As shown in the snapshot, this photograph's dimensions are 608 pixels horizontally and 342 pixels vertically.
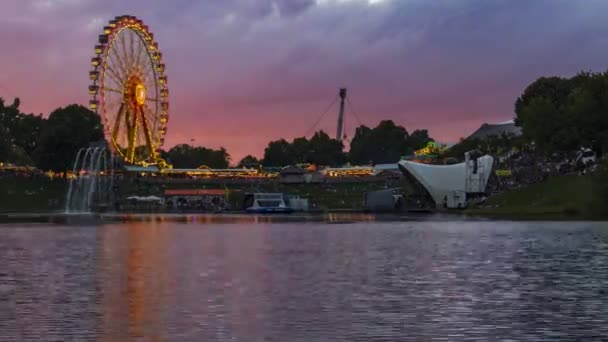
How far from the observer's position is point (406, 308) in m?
25.7

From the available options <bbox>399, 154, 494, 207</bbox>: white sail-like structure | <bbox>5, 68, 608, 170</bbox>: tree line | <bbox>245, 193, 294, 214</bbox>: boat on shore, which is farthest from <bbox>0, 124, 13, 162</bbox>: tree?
<bbox>399, 154, 494, 207</bbox>: white sail-like structure

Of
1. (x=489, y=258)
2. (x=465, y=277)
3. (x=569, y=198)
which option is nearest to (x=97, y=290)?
(x=465, y=277)

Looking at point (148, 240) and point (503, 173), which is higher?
point (503, 173)

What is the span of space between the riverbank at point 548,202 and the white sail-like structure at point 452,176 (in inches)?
619

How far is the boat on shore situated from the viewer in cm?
13824

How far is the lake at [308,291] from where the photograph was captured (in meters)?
22.4

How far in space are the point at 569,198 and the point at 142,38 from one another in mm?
69317

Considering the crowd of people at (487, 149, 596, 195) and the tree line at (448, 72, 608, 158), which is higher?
the tree line at (448, 72, 608, 158)

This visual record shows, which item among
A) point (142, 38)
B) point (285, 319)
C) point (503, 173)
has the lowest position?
point (285, 319)

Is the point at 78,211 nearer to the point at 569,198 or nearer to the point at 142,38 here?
the point at 142,38

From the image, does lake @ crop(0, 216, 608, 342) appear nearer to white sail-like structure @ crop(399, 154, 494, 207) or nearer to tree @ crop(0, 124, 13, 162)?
white sail-like structure @ crop(399, 154, 494, 207)

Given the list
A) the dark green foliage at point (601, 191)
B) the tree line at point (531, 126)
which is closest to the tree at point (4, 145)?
the tree line at point (531, 126)

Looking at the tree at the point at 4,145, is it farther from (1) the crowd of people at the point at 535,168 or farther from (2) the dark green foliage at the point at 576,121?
(2) the dark green foliage at the point at 576,121

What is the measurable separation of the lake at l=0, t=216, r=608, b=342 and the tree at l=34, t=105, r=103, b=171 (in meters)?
123
